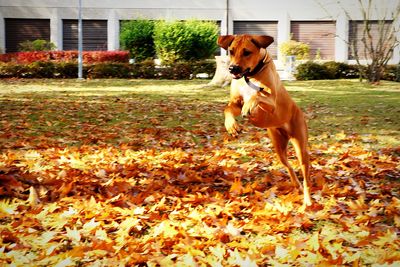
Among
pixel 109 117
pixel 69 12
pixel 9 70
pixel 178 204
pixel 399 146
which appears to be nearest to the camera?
pixel 178 204

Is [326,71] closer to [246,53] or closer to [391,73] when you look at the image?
[391,73]

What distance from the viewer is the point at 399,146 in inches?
305

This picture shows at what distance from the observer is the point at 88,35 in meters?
35.5

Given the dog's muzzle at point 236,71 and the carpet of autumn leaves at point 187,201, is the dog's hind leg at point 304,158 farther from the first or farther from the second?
the dog's muzzle at point 236,71

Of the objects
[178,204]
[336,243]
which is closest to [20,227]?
[178,204]

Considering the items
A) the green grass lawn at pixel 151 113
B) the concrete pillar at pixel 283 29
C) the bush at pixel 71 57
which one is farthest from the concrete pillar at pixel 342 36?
the green grass lawn at pixel 151 113

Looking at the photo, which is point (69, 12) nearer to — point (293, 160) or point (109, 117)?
point (109, 117)

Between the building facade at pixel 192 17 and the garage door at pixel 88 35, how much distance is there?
0.21 ft

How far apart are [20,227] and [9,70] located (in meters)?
21.0

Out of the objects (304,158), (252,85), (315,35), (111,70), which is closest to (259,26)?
(315,35)

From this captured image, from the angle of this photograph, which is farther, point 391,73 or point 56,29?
point 56,29

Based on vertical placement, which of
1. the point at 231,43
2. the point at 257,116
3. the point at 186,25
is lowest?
the point at 257,116

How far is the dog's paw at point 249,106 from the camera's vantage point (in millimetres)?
4055

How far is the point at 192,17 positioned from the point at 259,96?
104 feet
